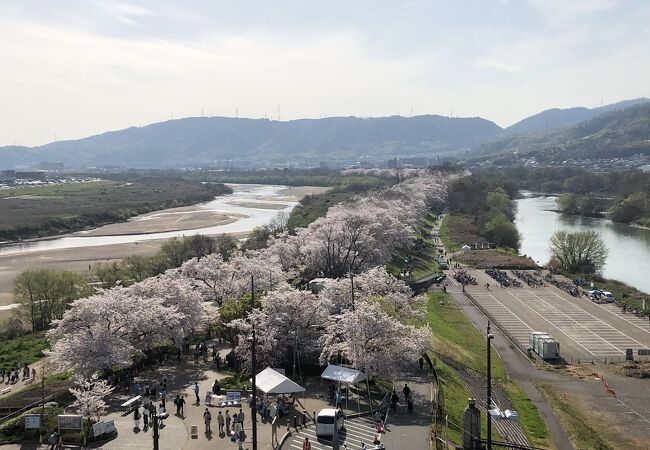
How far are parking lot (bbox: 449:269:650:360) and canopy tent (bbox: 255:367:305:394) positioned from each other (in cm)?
2162

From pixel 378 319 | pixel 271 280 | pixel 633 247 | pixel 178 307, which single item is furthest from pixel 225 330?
pixel 633 247

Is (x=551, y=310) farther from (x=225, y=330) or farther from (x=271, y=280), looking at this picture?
(x=225, y=330)

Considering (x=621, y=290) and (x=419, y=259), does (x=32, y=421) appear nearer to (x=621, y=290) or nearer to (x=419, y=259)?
(x=419, y=259)

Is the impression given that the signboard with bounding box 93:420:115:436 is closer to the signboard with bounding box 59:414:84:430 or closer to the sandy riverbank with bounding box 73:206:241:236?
the signboard with bounding box 59:414:84:430

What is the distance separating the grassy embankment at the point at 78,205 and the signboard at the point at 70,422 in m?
86.0

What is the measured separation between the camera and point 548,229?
10125 cm

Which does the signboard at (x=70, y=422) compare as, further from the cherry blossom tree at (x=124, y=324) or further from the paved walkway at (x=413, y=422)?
the paved walkway at (x=413, y=422)

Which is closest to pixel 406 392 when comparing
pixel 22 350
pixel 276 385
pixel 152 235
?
pixel 276 385

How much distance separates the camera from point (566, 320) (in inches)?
1734

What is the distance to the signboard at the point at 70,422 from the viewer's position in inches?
808

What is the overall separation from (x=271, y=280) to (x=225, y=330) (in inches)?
318

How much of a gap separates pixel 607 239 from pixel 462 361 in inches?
2600

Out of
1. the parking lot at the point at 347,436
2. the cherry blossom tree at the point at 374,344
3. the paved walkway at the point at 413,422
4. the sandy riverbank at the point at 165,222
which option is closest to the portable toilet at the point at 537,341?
the paved walkway at the point at 413,422

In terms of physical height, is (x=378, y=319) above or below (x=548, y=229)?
above
